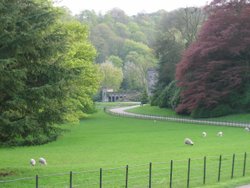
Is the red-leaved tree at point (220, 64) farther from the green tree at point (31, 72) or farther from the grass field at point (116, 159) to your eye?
the green tree at point (31, 72)

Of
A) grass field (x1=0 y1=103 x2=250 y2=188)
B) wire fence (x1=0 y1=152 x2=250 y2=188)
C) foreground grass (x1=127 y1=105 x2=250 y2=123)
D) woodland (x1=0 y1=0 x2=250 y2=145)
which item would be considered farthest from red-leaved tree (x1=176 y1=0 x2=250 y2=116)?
wire fence (x1=0 y1=152 x2=250 y2=188)

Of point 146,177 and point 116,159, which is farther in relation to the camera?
point 116,159

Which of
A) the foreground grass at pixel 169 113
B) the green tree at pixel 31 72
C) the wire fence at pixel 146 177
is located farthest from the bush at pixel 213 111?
the green tree at pixel 31 72

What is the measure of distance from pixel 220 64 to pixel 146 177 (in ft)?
183

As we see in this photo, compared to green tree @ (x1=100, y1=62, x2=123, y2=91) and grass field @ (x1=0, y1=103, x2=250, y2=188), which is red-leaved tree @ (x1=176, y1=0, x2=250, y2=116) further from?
green tree @ (x1=100, y1=62, x2=123, y2=91)

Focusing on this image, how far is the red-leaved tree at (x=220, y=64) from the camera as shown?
72.1 meters

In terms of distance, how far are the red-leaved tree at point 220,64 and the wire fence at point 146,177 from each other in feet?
160

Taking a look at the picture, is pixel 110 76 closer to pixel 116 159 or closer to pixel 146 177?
pixel 116 159

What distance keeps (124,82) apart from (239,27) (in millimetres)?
101598

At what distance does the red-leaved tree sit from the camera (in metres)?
72.1

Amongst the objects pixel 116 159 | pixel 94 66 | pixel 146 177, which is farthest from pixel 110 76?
pixel 146 177

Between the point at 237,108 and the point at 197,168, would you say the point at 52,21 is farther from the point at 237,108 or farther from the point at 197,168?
the point at 237,108

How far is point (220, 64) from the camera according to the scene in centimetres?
7350

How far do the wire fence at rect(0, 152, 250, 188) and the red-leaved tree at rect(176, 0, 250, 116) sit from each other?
48.9 m
